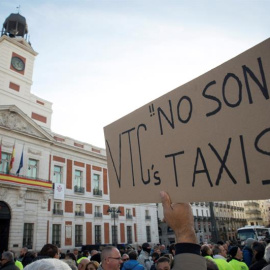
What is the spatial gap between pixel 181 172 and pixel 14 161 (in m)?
21.8

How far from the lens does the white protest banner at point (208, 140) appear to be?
4.97ft

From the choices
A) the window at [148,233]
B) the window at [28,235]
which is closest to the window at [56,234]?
the window at [28,235]

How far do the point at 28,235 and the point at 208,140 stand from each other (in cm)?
2210

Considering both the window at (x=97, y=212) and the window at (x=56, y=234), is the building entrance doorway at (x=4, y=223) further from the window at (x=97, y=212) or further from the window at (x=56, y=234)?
the window at (x=97, y=212)

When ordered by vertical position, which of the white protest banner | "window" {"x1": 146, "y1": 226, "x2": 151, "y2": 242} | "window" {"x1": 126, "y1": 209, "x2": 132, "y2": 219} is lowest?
"window" {"x1": 146, "y1": 226, "x2": 151, "y2": 242}

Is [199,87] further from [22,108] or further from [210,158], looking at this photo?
[22,108]

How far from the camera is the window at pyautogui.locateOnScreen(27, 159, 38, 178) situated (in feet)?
73.0

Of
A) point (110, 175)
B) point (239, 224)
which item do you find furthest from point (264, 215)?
point (110, 175)

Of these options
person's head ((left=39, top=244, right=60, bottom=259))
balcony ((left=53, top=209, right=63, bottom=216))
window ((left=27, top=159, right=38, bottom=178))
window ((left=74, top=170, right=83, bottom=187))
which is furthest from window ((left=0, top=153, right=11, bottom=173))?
person's head ((left=39, top=244, right=60, bottom=259))

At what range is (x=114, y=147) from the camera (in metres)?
2.50

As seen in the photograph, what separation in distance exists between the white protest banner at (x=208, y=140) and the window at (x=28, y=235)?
20920 millimetres

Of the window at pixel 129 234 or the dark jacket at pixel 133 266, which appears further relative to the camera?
the window at pixel 129 234

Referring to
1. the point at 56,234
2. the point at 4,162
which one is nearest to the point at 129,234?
the point at 56,234

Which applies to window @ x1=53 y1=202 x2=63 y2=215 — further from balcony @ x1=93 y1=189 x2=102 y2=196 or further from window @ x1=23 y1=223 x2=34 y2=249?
balcony @ x1=93 y1=189 x2=102 y2=196
